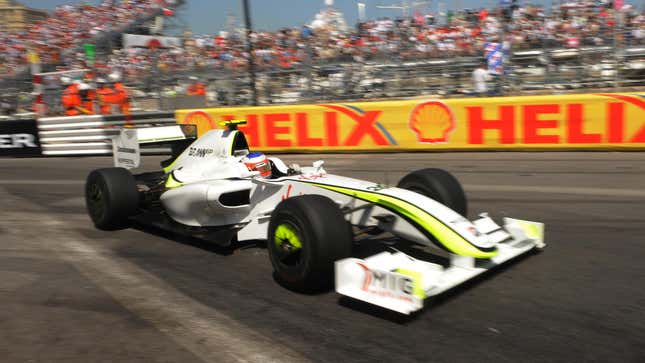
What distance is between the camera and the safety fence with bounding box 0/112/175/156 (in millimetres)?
14703

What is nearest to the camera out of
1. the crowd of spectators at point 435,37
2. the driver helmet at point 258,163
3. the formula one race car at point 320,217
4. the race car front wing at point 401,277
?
the race car front wing at point 401,277

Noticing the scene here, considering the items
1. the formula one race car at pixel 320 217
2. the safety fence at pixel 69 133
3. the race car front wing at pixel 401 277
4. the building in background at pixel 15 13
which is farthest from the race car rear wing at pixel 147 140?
the building in background at pixel 15 13

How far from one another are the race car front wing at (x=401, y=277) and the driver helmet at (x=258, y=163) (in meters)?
2.02

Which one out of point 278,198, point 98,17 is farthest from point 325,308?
point 98,17

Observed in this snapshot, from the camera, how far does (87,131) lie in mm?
14844

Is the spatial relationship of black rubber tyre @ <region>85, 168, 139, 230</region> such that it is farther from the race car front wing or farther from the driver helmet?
the race car front wing

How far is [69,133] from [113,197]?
959cm

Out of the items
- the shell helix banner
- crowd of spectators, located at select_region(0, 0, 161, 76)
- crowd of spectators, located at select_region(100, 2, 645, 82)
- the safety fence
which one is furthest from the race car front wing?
crowd of spectators, located at select_region(0, 0, 161, 76)

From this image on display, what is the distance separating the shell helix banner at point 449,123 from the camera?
1089cm

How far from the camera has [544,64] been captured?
549 inches

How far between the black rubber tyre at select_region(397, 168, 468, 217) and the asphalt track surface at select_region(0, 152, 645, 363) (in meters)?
0.77

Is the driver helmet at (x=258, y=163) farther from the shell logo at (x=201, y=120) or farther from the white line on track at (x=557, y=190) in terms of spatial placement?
the shell logo at (x=201, y=120)

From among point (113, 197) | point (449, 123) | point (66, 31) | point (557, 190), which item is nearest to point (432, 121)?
point (449, 123)

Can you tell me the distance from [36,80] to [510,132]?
48.0ft
